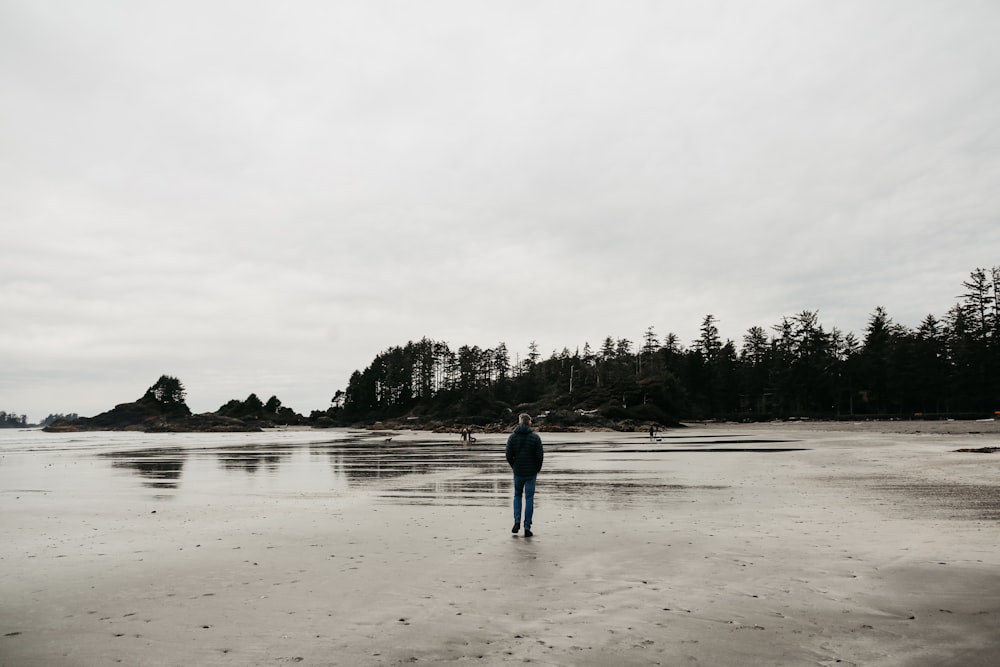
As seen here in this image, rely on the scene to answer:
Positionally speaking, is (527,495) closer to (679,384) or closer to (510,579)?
(510,579)

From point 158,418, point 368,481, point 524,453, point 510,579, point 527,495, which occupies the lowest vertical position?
point 158,418

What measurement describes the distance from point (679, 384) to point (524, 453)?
12291 centimetres

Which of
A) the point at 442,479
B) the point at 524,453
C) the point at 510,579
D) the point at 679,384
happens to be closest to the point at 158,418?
the point at 679,384

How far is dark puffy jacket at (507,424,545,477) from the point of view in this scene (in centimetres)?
1171

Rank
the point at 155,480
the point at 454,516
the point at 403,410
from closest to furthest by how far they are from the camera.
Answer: the point at 454,516
the point at 155,480
the point at 403,410

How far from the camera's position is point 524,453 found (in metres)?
11.9

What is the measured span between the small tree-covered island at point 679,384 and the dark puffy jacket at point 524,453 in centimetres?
7419

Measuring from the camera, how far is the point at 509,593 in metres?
7.56

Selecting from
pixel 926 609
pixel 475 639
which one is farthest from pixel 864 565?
pixel 475 639

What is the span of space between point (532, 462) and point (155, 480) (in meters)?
19.6

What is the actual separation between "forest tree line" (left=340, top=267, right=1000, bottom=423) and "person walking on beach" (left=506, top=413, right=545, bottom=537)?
8374cm

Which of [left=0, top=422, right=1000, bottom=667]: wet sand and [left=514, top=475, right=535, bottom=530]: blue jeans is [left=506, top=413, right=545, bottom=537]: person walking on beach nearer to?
[left=514, top=475, right=535, bottom=530]: blue jeans

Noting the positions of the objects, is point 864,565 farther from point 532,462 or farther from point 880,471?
point 880,471

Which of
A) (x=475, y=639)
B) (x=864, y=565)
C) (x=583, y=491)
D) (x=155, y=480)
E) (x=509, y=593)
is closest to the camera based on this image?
(x=475, y=639)
